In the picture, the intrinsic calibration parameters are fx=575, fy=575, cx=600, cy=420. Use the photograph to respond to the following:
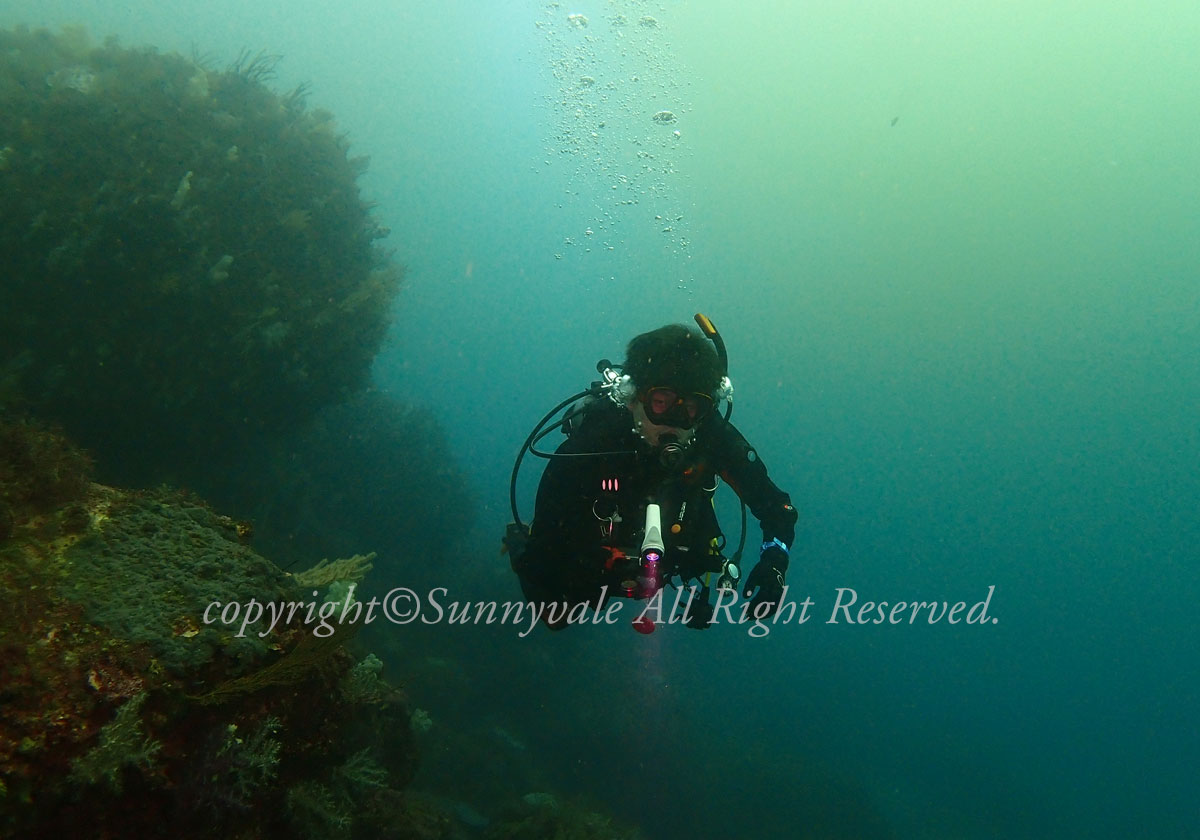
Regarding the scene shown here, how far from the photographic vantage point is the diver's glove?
154 inches

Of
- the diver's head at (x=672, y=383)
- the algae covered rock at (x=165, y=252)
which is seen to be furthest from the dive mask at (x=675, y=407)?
the algae covered rock at (x=165, y=252)

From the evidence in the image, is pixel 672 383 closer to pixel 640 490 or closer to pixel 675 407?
pixel 675 407

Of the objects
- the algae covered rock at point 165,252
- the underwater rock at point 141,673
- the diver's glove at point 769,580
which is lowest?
the underwater rock at point 141,673

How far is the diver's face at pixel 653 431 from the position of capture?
4.23 meters

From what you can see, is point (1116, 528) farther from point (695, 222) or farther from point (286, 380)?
point (286, 380)

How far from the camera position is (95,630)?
7.07 ft

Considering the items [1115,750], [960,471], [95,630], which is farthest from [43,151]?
[960,471]

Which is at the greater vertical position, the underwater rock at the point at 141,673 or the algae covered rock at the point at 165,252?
the algae covered rock at the point at 165,252

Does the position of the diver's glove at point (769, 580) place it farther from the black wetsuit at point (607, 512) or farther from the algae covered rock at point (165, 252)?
the algae covered rock at point (165, 252)

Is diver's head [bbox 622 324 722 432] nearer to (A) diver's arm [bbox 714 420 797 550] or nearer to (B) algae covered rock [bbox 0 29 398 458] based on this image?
(A) diver's arm [bbox 714 420 797 550]

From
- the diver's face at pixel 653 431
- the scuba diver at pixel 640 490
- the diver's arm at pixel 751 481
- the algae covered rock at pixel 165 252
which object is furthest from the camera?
the algae covered rock at pixel 165 252

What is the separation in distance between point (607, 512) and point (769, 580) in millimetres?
1220

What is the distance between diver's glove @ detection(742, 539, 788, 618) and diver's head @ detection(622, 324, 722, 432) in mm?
1113

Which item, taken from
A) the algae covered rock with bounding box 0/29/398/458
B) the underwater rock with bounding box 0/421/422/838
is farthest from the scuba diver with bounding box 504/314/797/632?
the algae covered rock with bounding box 0/29/398/458
